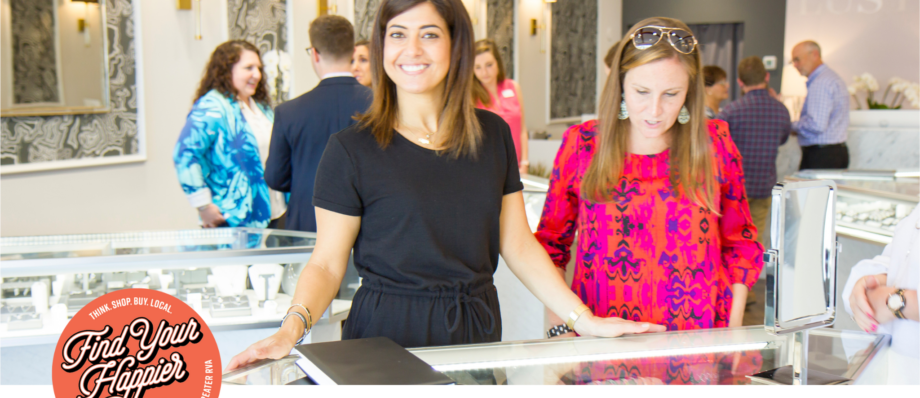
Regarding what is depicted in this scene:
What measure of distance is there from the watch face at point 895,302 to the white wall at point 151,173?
14.7ft

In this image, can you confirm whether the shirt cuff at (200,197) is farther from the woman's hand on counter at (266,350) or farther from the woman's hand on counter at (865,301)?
the woman's hand on counter at (865,301)

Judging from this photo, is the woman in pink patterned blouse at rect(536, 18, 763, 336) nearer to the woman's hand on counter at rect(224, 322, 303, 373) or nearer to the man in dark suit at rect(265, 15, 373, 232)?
the woman's hand on counter at rect(224, 322, 303, 373)

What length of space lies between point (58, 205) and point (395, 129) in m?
3.84

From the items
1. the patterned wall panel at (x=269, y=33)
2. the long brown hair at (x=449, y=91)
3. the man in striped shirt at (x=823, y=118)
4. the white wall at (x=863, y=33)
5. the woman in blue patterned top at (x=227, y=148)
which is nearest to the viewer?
the long brown hair at (x=449, y=91)

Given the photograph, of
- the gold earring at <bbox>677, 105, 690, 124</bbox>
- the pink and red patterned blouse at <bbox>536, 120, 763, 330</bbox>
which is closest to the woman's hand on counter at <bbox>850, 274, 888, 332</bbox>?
the pink and red patterned blouse at <bbox>536, 120, 763, 330</bbox>

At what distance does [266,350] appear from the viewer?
3.43 ft

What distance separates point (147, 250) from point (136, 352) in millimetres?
1277

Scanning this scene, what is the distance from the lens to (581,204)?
5.31ft

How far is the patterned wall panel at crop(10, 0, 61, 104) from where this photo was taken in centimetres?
402

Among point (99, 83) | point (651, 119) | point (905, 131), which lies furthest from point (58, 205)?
point (905, 131)

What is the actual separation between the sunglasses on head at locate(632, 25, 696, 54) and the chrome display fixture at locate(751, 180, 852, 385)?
635 millimetres

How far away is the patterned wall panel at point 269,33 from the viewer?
5.43 meters

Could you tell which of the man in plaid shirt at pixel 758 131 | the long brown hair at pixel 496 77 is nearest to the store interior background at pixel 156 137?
the man in plaid shirt at pixel 758 131

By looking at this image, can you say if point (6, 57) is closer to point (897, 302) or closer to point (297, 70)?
point (297, 70)
